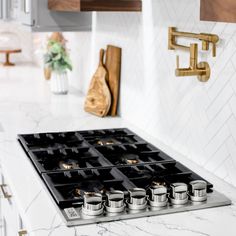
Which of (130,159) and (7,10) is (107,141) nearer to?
(130,159)

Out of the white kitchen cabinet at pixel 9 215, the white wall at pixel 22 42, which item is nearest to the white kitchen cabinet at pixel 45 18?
the white kitchen cabinet at pixel 9 215

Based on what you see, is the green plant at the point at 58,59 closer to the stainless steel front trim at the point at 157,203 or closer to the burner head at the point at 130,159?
the burner head at the point at 130,159

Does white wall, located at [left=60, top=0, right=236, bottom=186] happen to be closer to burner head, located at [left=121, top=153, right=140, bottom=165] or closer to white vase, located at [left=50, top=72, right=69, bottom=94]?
burner head, located at [left=121, top=153, right=140, bottom=165]

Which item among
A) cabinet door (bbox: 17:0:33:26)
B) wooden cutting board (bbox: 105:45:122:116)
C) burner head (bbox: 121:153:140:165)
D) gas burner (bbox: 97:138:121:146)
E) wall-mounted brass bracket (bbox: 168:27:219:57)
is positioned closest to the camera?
wall-mounted brass bracket (bbox: 168:27:219:57)

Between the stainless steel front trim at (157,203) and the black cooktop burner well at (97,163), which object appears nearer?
the stainless steel front trim at (157,203)

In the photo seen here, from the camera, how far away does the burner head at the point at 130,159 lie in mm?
2043

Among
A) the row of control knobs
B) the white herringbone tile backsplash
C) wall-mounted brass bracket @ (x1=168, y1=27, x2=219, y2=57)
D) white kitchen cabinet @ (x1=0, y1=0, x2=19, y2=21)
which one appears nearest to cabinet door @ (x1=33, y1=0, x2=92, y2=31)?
the white herringbone tile backsplash

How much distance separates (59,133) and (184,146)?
0.60m

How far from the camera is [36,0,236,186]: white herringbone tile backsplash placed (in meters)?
1.87

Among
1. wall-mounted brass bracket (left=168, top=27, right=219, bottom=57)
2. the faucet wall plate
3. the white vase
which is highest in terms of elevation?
wall-mounted brass bracket (left=168, top=27, right=219, bottom=57)

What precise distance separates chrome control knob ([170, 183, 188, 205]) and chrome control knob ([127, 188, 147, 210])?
0.31ft

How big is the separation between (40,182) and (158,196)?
0.44 m

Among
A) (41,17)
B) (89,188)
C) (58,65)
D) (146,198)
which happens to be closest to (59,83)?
(58,65)

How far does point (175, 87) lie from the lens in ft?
7.33
